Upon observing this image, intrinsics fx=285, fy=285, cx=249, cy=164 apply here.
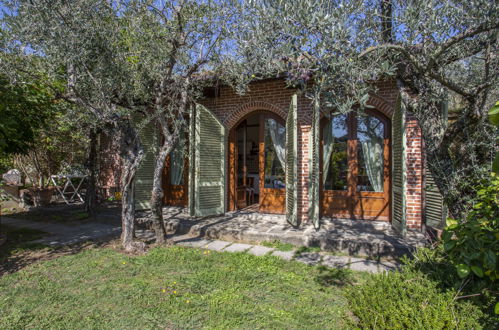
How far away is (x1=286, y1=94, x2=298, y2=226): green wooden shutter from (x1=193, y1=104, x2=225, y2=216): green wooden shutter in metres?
1.82

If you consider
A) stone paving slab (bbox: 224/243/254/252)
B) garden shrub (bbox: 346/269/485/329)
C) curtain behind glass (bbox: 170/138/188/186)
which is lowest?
stone paving slab (bbox: 224/243/254/252)

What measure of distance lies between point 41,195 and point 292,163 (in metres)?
7.89

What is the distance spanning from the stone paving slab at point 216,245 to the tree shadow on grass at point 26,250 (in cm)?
180

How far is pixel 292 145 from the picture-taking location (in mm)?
5688

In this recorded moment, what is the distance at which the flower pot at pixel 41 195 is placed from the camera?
8.75 metres

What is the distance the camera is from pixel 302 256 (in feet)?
14.8

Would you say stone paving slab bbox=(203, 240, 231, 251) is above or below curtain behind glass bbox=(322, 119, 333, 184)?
below

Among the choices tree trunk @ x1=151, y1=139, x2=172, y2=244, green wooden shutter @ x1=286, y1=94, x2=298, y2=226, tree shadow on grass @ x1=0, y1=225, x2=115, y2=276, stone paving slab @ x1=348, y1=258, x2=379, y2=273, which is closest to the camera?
stone paving slab @ x1=348, y1=258, x2=379, y2=273

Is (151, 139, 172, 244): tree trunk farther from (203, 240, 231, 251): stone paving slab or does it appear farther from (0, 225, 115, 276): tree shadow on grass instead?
(0, 225, 115, 276): tree shadow on grass

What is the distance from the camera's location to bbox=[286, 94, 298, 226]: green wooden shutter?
5.52m

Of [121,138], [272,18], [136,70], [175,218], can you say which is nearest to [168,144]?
[121,138]

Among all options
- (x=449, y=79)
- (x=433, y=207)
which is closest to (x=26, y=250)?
(x=449, y=79)

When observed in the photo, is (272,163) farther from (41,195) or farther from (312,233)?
(41,195)

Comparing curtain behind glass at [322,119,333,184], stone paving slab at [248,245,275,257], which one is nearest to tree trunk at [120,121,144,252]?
stone paving slab at [248,245,275,257]
